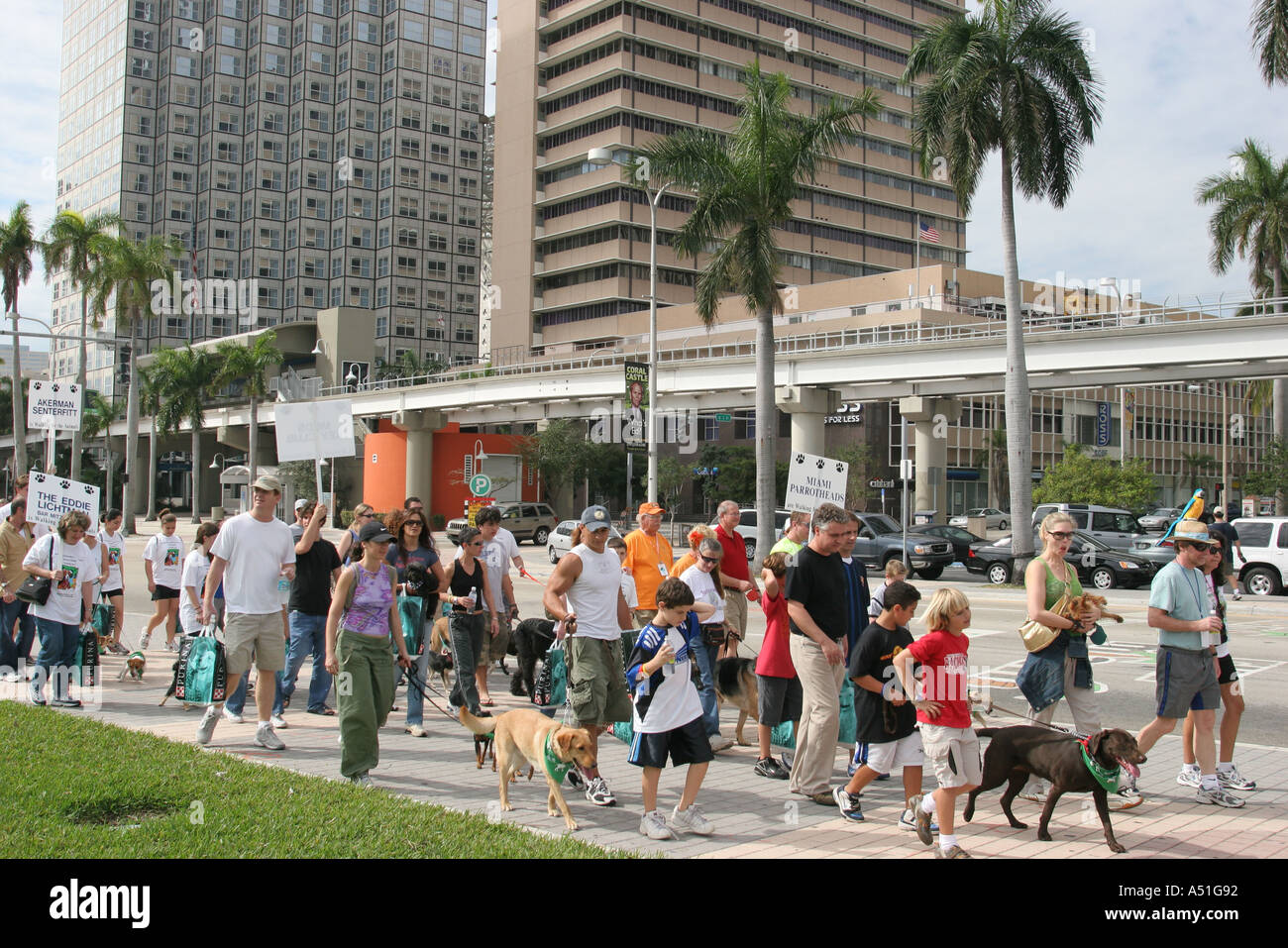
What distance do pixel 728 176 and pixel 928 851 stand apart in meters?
24.0

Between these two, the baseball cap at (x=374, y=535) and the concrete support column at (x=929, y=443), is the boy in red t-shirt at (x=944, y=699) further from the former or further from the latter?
the concrete support column at (x=929, y=443)

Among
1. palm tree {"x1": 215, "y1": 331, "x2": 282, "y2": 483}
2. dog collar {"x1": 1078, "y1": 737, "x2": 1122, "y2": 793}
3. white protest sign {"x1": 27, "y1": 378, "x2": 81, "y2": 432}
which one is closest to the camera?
dog collar {"x1": 1078, "y1": 737, "x2": 1122, "y2": 793}

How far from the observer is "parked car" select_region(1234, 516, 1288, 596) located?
22.0m

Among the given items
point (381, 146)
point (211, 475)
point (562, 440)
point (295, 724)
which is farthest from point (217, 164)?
point (295, 724)

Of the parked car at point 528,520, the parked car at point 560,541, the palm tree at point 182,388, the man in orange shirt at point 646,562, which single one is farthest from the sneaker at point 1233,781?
the palm tree at point 182,388

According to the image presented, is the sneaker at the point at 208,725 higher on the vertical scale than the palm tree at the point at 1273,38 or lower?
lower

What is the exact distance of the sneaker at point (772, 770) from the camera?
24.4ft

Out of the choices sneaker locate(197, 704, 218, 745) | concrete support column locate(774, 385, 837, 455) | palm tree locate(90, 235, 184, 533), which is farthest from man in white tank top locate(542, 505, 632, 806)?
palm tree locate(90, 235, 184, 533)

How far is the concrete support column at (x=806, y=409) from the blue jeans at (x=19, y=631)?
31.9 meters

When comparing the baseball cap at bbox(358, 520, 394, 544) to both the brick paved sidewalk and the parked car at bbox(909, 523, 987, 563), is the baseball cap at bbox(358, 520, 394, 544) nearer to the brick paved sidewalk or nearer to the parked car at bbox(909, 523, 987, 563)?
the brick paved sidewalk

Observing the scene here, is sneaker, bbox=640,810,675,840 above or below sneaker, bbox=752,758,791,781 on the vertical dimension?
above

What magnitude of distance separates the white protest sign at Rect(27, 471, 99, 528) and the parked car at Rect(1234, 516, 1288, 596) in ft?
70.2
